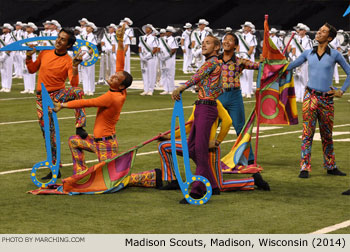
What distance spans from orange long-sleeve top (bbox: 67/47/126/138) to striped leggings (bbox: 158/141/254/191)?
2.13 feet

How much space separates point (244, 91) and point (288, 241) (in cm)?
1613

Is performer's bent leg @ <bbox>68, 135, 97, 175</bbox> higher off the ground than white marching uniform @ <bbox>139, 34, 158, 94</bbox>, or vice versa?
white marching uniform @ <bbox>139, 34, 158, 94</bbox>

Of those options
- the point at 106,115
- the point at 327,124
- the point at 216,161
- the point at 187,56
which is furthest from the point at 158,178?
the point at 187,56

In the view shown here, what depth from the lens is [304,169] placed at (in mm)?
11234

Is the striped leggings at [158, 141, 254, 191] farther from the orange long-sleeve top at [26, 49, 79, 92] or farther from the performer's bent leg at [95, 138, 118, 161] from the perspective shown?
the orange long-sleeve top at [26, 49, 79, 92]

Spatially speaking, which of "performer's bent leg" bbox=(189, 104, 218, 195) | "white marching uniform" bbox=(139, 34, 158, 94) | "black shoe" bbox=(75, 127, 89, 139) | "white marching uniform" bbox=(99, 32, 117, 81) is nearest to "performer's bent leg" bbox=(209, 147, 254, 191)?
"performer's bent leg" bbox=(189, 104, 218, 195)

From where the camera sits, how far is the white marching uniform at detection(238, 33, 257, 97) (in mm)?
23344

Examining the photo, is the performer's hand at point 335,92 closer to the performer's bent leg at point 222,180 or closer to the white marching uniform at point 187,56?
the performer's bent leg at point 222,180

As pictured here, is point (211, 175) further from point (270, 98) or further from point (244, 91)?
point (244, 91)

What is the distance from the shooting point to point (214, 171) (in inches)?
385

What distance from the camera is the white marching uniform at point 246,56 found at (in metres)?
23.3

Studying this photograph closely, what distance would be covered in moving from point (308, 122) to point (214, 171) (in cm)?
197

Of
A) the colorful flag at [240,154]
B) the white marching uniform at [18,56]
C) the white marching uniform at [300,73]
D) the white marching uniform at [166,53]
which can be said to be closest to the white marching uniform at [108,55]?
the white marching uniform at [166,53]

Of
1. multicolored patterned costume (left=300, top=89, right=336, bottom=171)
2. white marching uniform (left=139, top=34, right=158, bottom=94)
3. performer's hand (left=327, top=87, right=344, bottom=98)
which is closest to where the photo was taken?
performer's hand (left=327, top=87, right=344, bottom=98)
